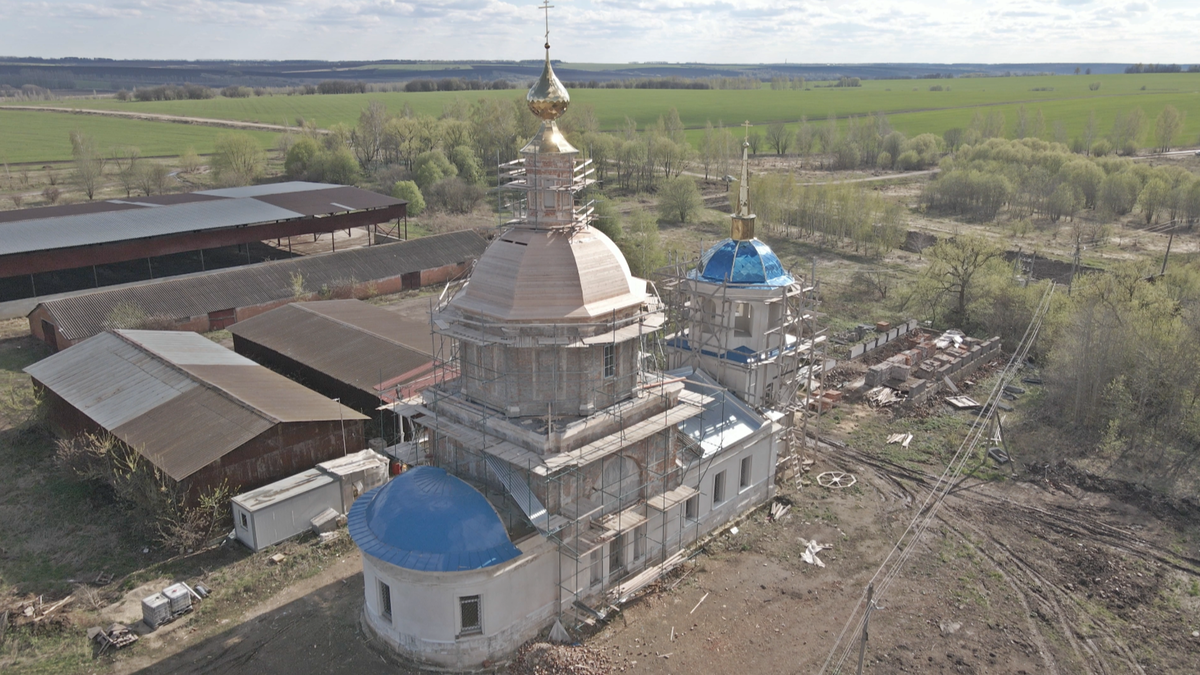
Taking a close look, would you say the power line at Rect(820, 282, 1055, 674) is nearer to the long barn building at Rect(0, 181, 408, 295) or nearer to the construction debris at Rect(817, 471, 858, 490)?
the construction debris at Rect(817, 471, 858, 490)

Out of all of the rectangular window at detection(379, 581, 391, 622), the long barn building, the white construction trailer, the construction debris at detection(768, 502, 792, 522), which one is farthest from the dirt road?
the rectangular window at detection(379, 581, 391, 622)

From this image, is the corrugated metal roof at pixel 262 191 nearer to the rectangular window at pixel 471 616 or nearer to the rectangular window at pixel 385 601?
the rectangular window at pixel 385 601

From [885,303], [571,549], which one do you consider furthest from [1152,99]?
[571,549]

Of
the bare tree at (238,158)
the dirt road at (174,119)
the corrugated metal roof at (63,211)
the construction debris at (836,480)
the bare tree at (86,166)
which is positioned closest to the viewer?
the construction debris at (836,480)

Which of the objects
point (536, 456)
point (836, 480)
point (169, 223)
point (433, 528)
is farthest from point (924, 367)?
point (169, 223)

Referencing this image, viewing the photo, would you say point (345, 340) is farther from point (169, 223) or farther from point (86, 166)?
point (86, 166)

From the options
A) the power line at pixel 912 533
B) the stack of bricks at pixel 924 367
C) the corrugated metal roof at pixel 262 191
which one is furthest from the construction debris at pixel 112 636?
the corrugated metal roof at pixel 262 191
